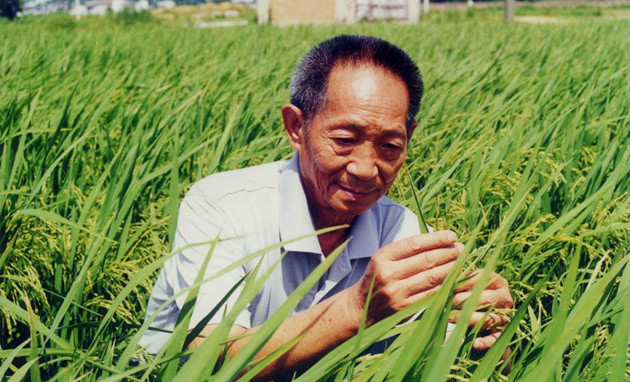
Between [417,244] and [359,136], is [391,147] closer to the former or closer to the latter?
[359,136]

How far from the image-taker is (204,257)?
1236 mm

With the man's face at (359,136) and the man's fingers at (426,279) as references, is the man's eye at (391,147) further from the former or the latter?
the man's fingers at (426,279)

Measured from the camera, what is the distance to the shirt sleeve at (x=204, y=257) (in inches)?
46.3

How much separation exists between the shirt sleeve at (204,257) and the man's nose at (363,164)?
0.20 metres

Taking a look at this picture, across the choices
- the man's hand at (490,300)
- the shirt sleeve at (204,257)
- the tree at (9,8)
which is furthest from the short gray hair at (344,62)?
the tree at (9,8)

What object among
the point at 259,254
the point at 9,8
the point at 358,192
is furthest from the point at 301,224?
the point at 9,8

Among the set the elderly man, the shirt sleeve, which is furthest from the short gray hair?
the shirt sleeve

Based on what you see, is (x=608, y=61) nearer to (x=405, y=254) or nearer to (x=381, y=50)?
(x=381, y=50)

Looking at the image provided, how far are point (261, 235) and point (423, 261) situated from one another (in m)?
0.40

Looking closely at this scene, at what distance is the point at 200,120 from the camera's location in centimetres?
234

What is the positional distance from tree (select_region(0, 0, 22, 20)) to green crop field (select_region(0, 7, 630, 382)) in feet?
57.9

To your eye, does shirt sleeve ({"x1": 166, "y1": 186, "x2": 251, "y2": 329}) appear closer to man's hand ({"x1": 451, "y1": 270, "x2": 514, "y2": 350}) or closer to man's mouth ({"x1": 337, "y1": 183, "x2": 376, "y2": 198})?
man's mouth ({"x1": 337, "y1": 183, "x2": 376, "y2": 198})

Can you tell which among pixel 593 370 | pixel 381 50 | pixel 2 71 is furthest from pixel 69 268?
pixel 2 71

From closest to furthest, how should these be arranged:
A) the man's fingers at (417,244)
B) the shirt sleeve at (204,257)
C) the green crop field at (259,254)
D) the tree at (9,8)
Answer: the green crop field at (259,254), the man's fingers at (417,244), the shirt sleeve at (204,257), the tree at (9,8)
